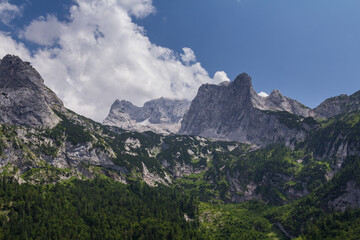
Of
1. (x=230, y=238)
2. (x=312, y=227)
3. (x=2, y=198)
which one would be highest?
(x=2, y=198)

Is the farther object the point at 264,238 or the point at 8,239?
the point at 264,238

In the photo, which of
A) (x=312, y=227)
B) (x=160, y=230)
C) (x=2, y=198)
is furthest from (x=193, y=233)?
(x=2, y=198)

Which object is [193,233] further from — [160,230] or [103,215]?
[103,215]

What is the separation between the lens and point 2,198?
571ft

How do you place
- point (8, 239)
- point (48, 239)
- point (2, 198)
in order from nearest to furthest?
point (8, 239) → point (48, 239) → point (2, 198)

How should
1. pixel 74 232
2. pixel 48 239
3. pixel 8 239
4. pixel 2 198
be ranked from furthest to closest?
pixel 2 198
pixel 74 232
pixel 48 239
pixel 8 239

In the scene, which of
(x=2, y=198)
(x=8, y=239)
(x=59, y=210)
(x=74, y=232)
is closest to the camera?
(x=8, y=239)

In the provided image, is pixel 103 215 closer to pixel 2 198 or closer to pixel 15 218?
pixel 15 218

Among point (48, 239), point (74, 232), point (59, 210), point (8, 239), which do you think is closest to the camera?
point (8, 239)

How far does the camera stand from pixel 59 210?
185750 millimetres

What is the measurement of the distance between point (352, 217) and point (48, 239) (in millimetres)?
203094

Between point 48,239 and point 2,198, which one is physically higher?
point 2,198

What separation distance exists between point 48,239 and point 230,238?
426 ft

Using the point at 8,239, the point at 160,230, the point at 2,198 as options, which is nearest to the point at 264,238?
the point at 160,230
